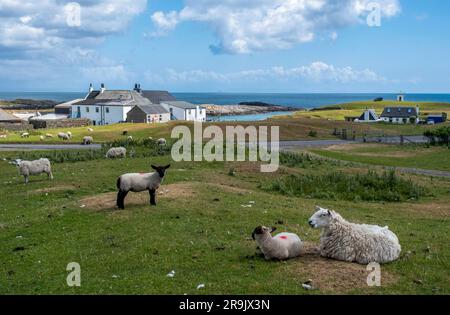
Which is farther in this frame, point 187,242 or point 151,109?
point 151,109

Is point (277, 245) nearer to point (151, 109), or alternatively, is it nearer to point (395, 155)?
point (395, 155)

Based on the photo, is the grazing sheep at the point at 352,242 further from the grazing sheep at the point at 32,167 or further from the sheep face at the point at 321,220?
the grazing sheep at the point at 32,167


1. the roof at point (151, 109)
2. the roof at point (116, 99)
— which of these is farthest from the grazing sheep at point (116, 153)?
the roof at point (116, 99)

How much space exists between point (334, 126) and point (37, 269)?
86906mm

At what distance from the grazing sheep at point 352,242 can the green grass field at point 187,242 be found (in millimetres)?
420

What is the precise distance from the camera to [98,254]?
1489 cm

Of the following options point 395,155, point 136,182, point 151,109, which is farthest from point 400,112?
Result: point 136,182

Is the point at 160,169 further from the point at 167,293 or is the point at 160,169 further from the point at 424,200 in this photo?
the point at 424,200

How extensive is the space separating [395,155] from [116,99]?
291 ft

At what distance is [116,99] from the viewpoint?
130625mm

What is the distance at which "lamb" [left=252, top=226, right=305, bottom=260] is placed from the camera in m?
13.4

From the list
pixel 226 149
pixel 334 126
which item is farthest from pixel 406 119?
pixel 226 149

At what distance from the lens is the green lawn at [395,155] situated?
48531mm

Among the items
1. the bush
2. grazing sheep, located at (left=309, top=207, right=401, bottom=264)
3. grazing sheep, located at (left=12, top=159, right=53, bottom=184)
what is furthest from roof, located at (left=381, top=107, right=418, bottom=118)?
grazing sheep, located at (left=309, top=207, right=401, bottom=264)
